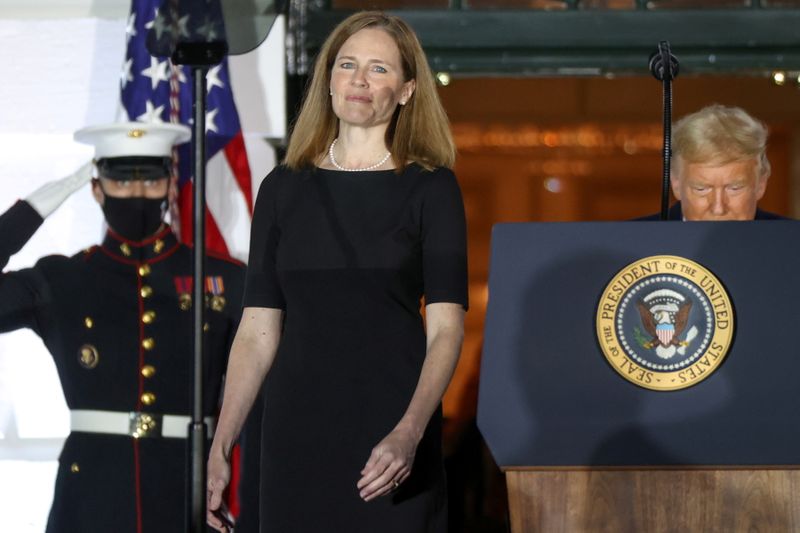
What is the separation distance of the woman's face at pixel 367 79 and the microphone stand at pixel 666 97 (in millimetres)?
424

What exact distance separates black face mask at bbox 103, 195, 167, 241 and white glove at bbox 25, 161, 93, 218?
102 millimetres

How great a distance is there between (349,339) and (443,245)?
0.62ft

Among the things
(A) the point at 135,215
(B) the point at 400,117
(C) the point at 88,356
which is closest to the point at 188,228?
(A) the point at 135,215

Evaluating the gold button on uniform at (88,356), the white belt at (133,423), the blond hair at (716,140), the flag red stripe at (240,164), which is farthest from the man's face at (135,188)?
the blond hair at (716,140)

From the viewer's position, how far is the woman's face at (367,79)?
2.06 meters

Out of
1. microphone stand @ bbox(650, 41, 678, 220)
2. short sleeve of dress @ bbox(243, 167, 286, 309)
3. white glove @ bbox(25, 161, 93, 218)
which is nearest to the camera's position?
short sleeve of dress @ bbox(243, 167, 286, 309)

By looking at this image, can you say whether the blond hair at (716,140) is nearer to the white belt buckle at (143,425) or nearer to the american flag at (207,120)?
the american flag at (207,120)

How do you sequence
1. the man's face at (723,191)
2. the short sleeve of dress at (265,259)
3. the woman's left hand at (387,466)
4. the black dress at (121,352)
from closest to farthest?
the woman's left hand at (387,466)
the short sleeve of dress at (265,259)
the man's face at (723,191)
the black dress at (121,352)

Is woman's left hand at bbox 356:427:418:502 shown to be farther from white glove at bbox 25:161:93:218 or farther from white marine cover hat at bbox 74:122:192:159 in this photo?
white glove at bbox 25:161:93:218

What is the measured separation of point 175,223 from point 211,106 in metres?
0.34

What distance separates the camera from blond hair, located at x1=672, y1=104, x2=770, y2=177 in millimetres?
2830

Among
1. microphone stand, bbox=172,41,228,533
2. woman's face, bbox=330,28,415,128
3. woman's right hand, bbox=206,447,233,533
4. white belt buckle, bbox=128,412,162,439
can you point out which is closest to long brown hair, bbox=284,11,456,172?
woman's face, bbox=330,28,415,128

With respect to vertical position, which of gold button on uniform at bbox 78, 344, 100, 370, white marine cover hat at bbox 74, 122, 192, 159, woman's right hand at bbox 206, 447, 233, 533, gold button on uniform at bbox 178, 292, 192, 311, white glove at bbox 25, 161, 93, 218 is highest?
white marine cover hat at bbox 74, 122, 192, 159

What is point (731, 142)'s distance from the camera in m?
2.83
